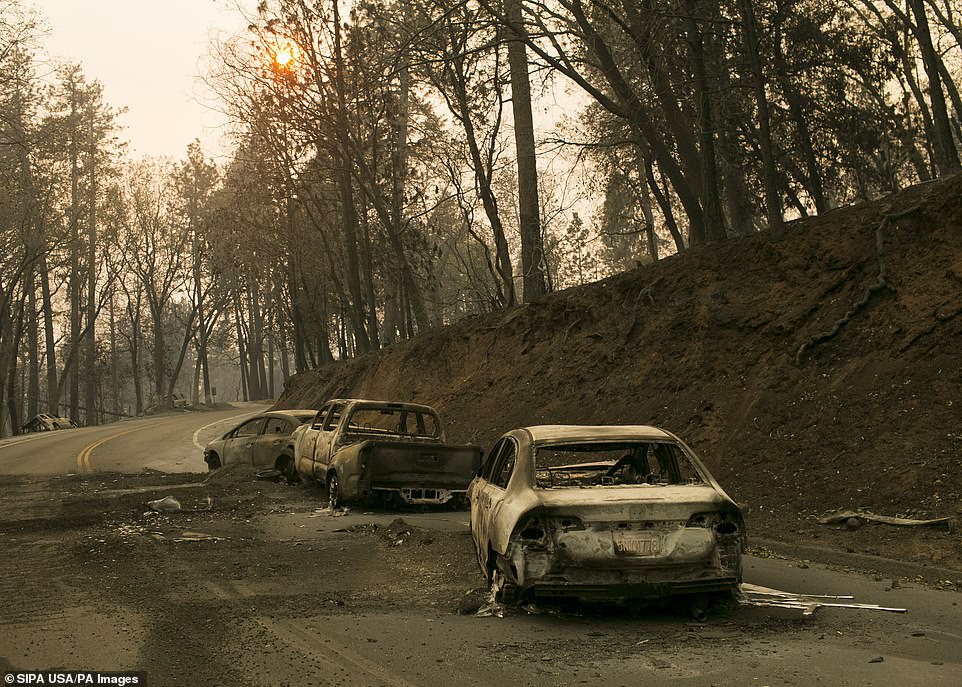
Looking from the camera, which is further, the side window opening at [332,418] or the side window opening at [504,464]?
the side window opening at [332,418]

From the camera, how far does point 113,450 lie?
30078 mm

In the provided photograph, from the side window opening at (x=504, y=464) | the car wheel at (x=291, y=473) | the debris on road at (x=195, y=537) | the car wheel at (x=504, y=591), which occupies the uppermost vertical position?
the side window opening at (x=504, y=464)

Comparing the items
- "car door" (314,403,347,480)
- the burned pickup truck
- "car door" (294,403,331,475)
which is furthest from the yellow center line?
the burned pickup truck

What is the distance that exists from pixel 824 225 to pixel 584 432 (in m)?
10.3

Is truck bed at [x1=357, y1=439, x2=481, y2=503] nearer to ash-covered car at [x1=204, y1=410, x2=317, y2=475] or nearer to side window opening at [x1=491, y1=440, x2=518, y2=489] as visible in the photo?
ash-covered car at [x1=204, y1=410, x2=317, y2=475]

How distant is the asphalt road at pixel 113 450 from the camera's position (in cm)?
2491

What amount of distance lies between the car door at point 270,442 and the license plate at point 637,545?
1264 centimetres

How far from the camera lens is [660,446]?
8336 mm

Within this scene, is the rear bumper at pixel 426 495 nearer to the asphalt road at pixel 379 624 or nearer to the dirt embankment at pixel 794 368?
the asphalt road at pixel 379 624

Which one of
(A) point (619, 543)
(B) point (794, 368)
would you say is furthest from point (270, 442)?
(A) point (619, 543)

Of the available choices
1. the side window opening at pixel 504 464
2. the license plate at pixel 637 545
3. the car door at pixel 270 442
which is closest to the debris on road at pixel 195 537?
the side window opening at pixel 504 464

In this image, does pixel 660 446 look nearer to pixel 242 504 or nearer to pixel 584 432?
pixel 584 432

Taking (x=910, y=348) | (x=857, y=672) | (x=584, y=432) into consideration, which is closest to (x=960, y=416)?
(x=910, y=348)

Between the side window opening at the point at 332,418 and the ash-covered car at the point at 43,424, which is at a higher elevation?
the ash-covered car at the point at 43,424
